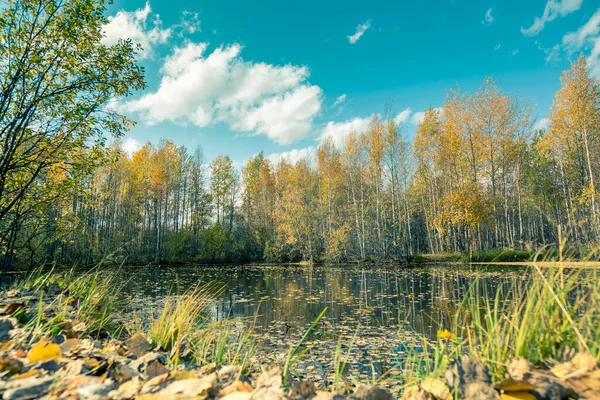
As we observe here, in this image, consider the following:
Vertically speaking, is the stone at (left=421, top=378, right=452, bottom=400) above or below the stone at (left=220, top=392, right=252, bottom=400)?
below

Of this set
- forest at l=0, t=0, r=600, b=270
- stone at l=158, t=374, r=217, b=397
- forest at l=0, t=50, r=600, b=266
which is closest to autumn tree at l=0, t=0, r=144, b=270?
forest at l=0, t=0, r=600, b=270

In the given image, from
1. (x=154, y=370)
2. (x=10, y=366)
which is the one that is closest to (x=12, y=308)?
(x=10, y=366)

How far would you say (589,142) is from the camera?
16891mm

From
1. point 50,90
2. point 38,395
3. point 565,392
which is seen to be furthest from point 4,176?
point 565,392

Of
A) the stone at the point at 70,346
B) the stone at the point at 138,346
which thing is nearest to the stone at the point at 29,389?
the stone at the point at 70,346

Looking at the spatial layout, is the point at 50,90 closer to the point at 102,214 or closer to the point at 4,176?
the point at 4,176

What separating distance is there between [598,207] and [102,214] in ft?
113

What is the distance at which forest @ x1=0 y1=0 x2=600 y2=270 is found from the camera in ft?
19.2

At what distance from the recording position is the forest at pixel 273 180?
5863 millimetres

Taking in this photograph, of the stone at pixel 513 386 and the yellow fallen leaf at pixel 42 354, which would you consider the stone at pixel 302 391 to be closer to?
the stone at pixel 513 386

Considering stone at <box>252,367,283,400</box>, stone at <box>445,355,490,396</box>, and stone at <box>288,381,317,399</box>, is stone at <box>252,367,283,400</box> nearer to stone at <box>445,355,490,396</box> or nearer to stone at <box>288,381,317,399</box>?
stone at <box>288,381,317,399</box>

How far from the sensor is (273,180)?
3397 cm

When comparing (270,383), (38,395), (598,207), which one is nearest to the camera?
(38,395)

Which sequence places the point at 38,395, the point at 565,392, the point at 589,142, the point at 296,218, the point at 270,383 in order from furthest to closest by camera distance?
the point at 296,218 → the point at 589,142 → the point at 270,383 → the point at 38,395 → the point at 565,392
